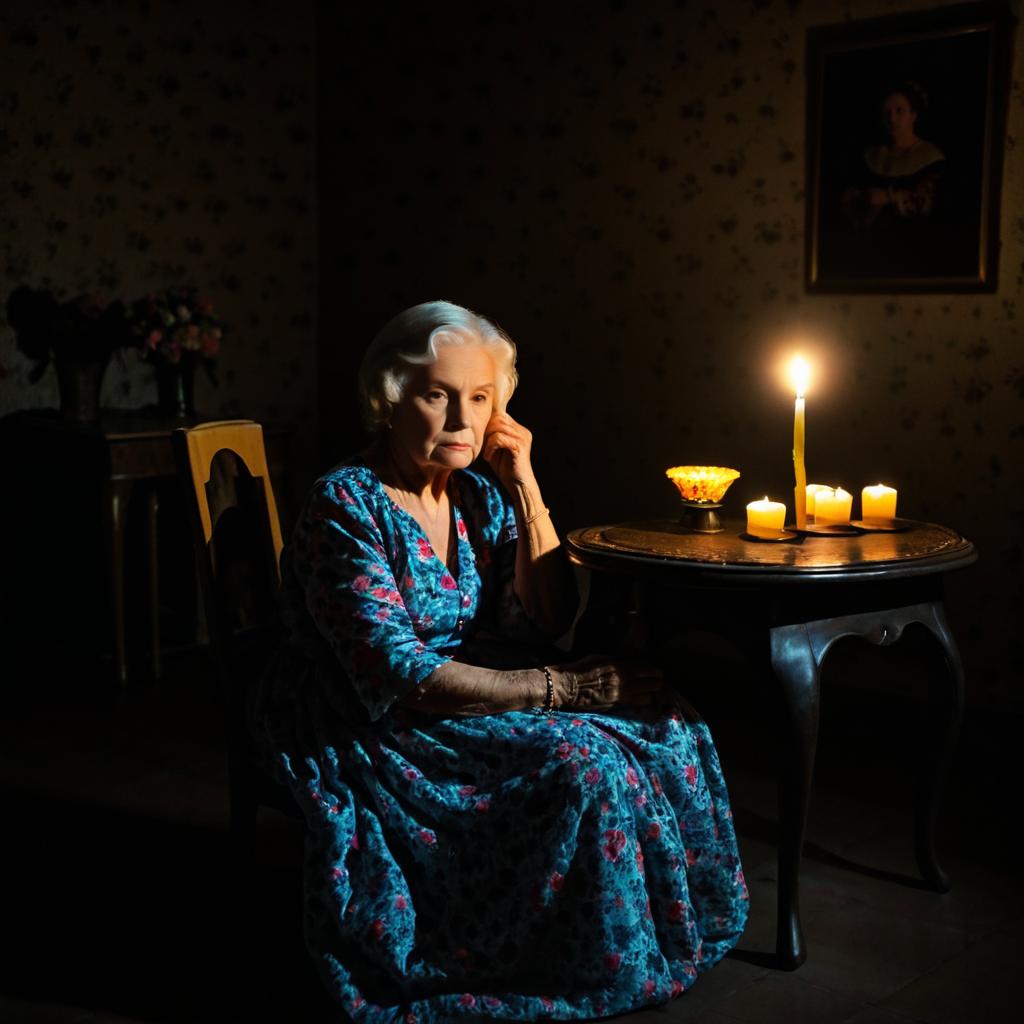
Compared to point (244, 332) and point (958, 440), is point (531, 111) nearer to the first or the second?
point (244, 332)

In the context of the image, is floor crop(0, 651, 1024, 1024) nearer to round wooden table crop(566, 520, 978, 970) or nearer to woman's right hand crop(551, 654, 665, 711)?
round wooden table crop(566, 520, 978, 970)

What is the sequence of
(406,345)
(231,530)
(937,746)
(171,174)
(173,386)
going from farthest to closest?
1. (171,174)
2. (173,386)
3. (937,746)
4. (231,530)
5. (406,345)

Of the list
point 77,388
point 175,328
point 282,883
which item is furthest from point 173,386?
point 282,883

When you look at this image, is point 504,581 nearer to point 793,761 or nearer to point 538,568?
point 538,568

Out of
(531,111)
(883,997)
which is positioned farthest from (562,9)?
(883,997)

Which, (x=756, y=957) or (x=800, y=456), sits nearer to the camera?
(x=756, y=957)

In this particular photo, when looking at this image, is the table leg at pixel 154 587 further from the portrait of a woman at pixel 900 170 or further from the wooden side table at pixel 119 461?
the portrait of a woman at pixel 900 170

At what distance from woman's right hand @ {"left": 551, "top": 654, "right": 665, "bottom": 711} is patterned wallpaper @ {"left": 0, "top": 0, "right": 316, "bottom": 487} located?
266 centimetres

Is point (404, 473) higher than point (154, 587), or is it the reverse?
point (404, 473)

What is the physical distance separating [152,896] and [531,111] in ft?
8.89

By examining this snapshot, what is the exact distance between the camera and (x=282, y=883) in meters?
2.37

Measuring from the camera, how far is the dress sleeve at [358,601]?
1.83 metres

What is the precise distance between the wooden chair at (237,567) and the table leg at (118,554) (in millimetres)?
1418

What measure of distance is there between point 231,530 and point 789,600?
0.94 m
